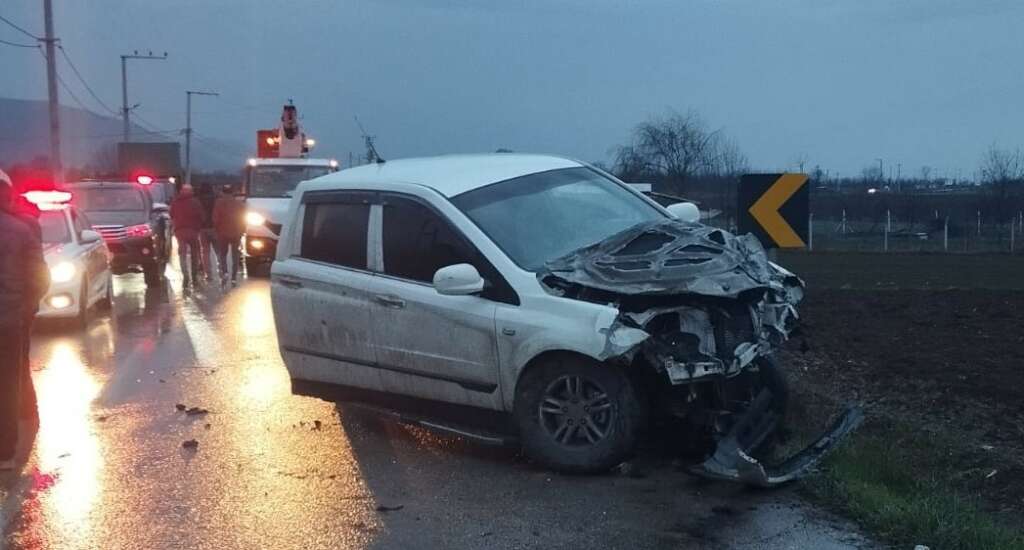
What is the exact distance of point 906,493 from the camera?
641 centimetres

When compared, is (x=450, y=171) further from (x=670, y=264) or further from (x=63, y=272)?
(x=63, y=272)

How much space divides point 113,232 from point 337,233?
1393cm

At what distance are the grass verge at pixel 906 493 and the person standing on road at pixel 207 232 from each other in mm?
14394

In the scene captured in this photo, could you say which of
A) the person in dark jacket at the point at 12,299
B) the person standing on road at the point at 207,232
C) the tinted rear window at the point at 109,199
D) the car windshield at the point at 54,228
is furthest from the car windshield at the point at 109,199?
the person in dark jacket at the point at 12,299

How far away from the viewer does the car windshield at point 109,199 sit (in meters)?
21.7

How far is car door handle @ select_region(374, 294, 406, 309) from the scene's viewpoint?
7.27 m

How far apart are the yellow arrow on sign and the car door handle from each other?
2.57 meters

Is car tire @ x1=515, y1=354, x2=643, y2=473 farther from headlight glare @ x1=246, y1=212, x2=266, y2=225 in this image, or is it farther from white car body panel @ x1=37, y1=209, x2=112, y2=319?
headlight glare @ x1=246, y1=212, x2=266, y2=225

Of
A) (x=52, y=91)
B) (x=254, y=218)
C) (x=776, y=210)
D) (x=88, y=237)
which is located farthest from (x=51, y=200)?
(x=52, y=91)

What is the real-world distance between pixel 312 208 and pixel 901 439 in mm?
4356

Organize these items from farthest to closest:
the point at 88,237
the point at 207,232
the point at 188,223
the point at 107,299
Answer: the point at 207,232
the point at 188,223
the point at 107,299
the point at 88,237

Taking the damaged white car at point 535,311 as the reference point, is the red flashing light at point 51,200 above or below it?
above

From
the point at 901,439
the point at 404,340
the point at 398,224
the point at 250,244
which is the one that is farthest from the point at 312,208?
the point at 250,244

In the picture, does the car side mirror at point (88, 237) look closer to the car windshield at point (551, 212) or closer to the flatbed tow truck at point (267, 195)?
the flatbed tow truck at point (267, 195)
